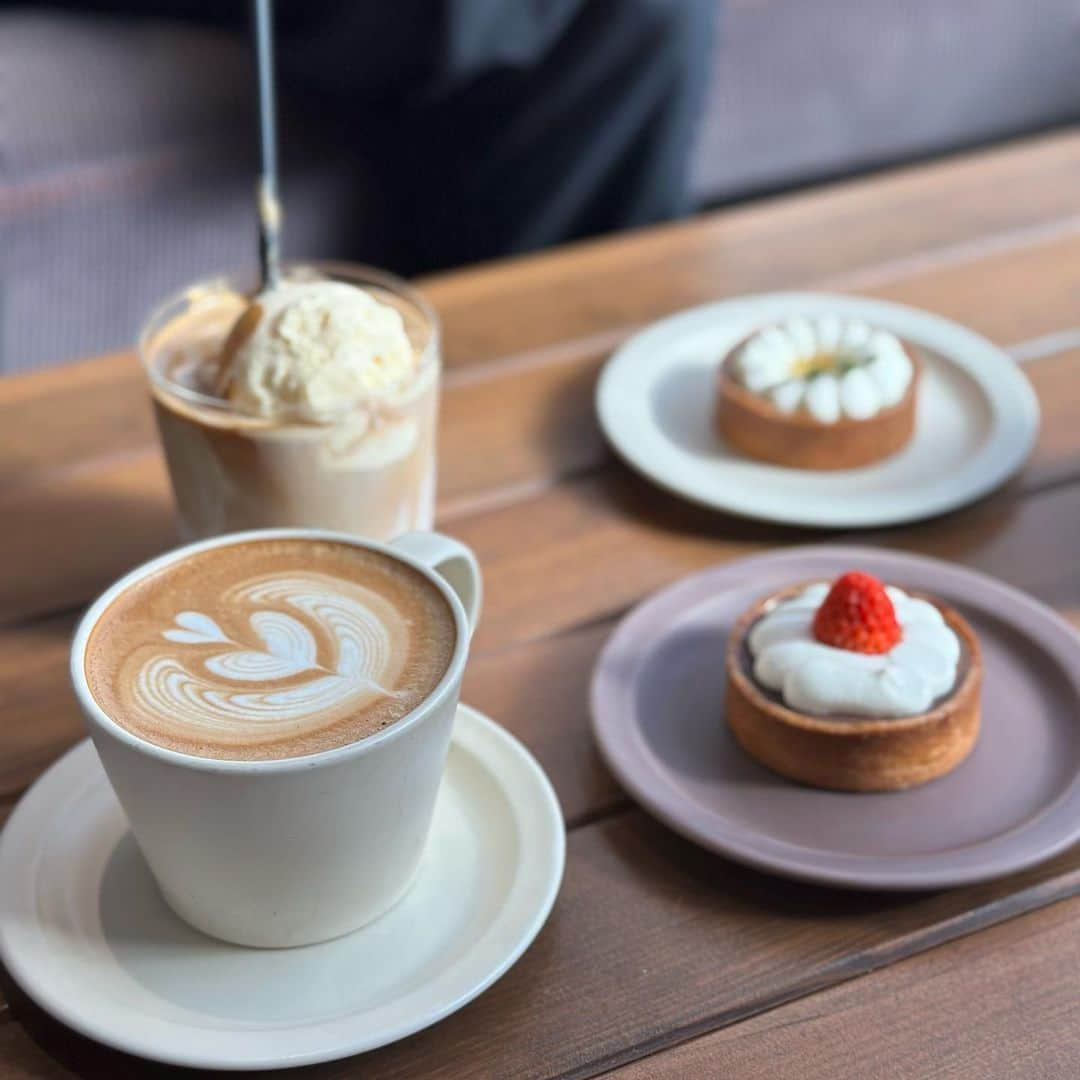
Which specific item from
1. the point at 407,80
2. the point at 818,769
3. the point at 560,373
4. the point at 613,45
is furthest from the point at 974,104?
the point at 818,769

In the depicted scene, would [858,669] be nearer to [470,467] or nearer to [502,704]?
[502,704]

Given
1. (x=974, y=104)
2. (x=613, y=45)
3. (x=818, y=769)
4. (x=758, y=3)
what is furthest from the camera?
(x=974, y=104)

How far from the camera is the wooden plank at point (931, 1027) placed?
1.93ft

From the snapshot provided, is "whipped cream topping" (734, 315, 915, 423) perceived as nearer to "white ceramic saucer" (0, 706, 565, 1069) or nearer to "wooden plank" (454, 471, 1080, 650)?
"wooden plank" (454, 471, 1080, 650)

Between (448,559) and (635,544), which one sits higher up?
(448,559)

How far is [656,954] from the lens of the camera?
65cm

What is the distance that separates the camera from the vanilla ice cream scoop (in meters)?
0.80

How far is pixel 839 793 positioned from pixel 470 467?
15.3 inches

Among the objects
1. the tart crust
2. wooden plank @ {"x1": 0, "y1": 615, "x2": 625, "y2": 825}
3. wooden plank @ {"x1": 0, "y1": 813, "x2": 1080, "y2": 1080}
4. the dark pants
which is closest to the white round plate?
the tart crust

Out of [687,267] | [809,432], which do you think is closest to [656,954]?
[809,432]

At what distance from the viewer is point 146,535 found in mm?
949

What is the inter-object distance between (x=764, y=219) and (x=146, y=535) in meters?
0.63

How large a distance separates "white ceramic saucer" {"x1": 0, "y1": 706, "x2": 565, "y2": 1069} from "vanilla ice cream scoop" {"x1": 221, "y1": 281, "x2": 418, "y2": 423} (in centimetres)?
22

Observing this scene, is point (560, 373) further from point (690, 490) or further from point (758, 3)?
point (758, 3)
